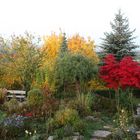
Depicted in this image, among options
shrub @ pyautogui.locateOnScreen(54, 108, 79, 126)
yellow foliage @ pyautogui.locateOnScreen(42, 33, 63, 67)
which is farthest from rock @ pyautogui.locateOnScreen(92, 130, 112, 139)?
yellow foliage @ pyautogui.locateOnScreen(42, 33, 63, 67)

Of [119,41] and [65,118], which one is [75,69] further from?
[119,41]

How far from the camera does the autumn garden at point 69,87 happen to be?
12.2 meters

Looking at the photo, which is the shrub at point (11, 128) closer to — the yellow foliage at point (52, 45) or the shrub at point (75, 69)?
the shrub at point (75, 69)

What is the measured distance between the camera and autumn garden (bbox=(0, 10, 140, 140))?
482 inches

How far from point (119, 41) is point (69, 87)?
6.86 m

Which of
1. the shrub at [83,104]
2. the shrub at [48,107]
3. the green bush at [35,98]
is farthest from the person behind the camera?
the green bush at [35,98]

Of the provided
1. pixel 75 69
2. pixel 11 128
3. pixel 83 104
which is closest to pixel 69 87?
pixel 75 69

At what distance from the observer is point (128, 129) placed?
38.3 feet

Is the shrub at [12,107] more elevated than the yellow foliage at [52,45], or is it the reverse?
the yellow foliage at [52,45]

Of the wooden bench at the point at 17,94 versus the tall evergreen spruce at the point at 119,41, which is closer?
the wooden bench at the point at 17,94

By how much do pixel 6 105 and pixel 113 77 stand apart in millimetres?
4654

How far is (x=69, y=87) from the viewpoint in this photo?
19906 mm

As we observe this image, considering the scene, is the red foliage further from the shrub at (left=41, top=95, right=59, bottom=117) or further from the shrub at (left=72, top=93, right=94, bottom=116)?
the shrub at (left=41, top=95, right=59, bottom=117)

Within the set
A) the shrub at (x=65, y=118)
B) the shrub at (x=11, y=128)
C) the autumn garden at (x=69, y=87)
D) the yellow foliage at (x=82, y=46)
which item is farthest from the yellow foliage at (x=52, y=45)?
the shrub at (x=11, y=128)
